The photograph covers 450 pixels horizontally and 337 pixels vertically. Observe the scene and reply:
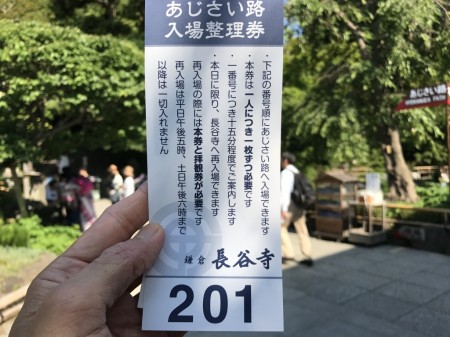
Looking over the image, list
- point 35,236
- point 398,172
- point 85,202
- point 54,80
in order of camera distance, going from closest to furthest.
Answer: point 54,80
point 35,236
point 85,202
point 398,172

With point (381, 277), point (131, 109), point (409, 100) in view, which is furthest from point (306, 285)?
point (131, 109)

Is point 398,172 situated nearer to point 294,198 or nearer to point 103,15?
point 294,198

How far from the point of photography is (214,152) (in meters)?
1.55

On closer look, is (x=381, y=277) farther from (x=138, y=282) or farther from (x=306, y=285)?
(x=138, y=282)

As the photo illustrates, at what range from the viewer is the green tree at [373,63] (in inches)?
275

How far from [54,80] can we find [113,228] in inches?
216

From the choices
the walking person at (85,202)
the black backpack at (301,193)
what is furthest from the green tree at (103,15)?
the black backpack at (301,193)

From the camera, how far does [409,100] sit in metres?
7.38

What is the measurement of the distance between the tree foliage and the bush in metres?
1.14

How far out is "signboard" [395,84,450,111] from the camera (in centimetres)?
676

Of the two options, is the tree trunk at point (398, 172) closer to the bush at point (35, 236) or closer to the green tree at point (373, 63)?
the green tree at point (373, 63)

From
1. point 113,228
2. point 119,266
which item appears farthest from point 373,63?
point 119,266

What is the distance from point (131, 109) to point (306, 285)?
14.9 ft

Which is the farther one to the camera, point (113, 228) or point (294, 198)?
point (294, 198)
